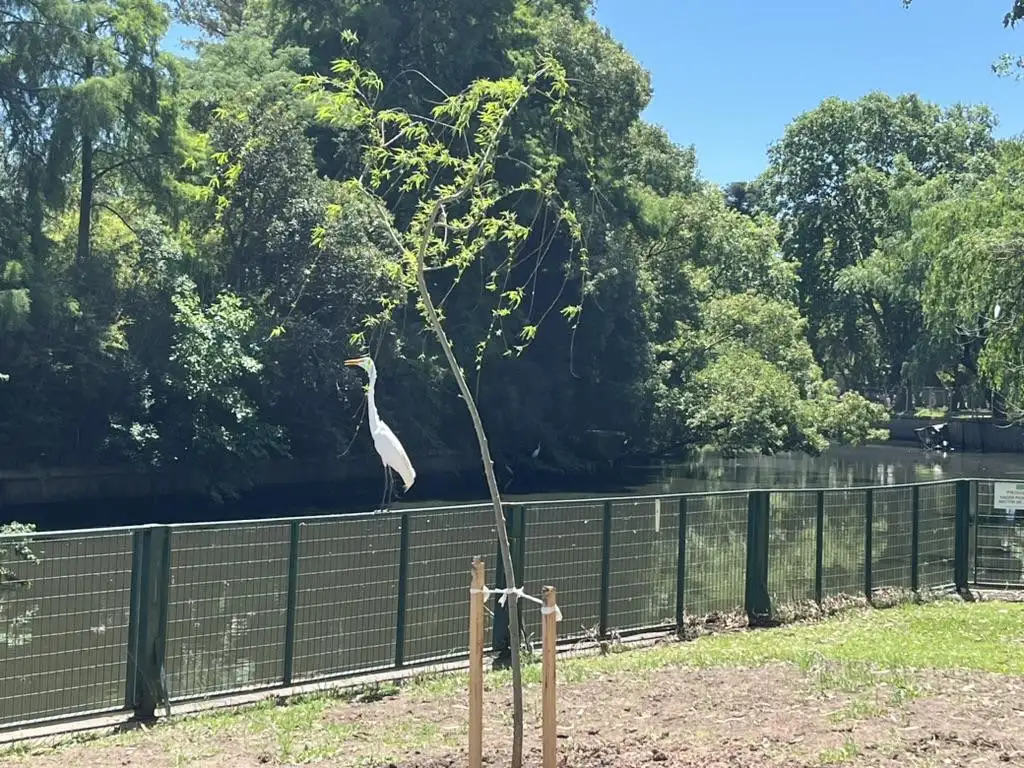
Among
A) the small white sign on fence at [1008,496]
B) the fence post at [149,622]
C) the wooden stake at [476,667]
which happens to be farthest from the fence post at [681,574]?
the wooden stake at [476,667]

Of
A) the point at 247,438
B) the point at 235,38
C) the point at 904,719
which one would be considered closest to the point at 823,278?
the point at 235,38

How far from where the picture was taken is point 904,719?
664cm

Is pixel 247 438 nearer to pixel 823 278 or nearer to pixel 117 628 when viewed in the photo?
pixel 117 628

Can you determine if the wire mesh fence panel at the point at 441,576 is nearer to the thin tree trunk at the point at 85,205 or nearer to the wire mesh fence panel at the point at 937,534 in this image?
the wire mesh fence panel at the point at 937,534

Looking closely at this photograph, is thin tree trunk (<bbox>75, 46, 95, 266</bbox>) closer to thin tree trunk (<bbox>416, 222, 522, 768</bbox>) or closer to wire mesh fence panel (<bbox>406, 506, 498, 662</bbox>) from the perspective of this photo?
wire mesh fence panel (<bbox>406, 506, 498, 662</bbox>)

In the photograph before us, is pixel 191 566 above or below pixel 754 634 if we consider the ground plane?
above

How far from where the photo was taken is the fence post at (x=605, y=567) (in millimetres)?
10086

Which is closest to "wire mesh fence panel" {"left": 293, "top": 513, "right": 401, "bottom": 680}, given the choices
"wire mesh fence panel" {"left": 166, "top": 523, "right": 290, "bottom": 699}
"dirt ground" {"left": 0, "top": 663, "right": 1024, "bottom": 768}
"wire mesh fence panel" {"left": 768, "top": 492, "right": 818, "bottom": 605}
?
"wire mesh fence panel" {"left": 166, "top": 523, "right": 290, "bottom": 699}

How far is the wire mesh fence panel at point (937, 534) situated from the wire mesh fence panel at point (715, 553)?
2791 millimetres

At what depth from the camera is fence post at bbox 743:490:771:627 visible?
36.6ft

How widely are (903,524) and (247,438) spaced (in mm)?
21254

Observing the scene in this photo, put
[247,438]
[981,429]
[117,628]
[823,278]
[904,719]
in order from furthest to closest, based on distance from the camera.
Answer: [823,278] → [981,429] → [247,438] → [117,628] → [904,719]

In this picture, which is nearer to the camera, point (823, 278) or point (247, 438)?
point (247, 438)

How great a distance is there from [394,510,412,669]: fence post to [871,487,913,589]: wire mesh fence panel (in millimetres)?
5845
